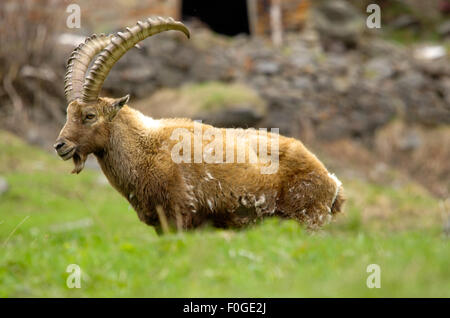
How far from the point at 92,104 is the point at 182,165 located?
134 centimetres

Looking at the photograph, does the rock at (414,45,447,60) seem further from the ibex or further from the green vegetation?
the ibex

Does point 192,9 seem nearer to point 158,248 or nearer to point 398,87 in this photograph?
point 398,87

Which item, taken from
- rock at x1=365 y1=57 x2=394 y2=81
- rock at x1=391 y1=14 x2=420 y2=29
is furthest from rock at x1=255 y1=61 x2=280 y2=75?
rock at x1=391 y1=14 x2=420 y2=29

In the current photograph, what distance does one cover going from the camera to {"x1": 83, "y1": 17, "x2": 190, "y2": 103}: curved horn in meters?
7.55

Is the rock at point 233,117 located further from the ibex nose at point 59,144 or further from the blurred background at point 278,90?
the ibex nose at point 59,144

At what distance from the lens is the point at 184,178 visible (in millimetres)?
7320

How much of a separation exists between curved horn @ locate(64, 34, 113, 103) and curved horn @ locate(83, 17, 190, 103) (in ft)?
0.98

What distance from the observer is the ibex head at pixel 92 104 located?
24.1ft

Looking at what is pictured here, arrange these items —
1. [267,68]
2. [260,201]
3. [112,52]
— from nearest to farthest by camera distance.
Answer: [260,201] → [112,52] → [267,68]

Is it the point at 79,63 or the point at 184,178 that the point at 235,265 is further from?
the point at 79,63

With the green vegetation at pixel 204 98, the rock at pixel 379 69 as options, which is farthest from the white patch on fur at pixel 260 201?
the rock at pixel 379 69

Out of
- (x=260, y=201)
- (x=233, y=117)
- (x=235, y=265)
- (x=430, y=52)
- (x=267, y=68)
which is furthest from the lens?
(x=430, y=52)

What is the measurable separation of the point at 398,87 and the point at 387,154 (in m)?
3.02

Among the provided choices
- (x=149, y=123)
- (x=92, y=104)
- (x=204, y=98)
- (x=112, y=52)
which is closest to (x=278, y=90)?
(x=204, y=98)
